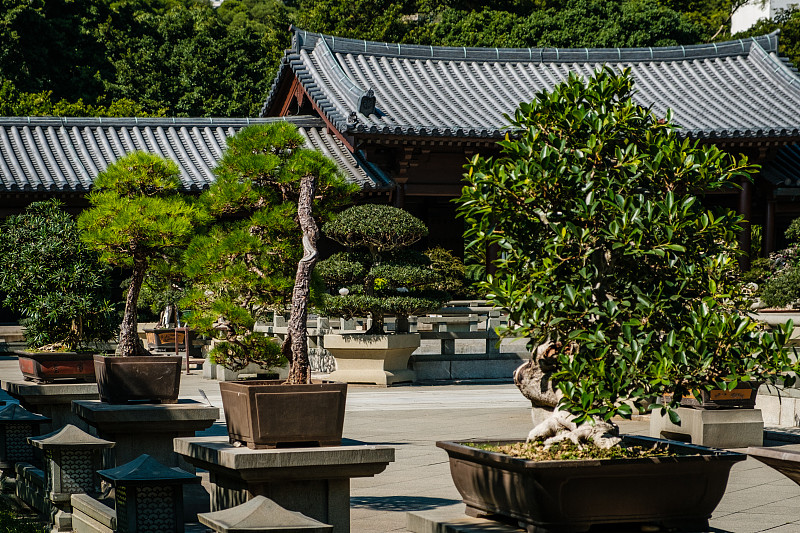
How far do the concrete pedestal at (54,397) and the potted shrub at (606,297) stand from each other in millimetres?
5253

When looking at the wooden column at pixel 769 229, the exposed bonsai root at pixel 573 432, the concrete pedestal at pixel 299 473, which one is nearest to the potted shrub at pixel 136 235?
the concrete pedestal at pixel 299 473

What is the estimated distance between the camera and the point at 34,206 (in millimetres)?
10281

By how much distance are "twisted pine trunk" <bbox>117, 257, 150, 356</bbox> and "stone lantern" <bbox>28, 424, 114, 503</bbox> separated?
39.3 inches

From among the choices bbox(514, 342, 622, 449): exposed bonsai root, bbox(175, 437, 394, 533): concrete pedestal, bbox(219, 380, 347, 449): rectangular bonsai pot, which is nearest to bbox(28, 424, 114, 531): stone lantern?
bbox(175, 437, 394, 533): concrete pedestal

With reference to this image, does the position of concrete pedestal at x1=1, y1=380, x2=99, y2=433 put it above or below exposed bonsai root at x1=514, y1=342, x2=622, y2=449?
below

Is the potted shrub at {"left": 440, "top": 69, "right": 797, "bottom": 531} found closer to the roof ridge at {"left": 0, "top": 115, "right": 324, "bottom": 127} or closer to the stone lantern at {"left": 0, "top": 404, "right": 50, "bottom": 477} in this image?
the stone lantern at {"left": 0, "top": 404, "right": 50, "bottom": 477}

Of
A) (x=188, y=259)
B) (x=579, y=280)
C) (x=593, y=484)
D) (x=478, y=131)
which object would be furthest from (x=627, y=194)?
(x=478, y=131)

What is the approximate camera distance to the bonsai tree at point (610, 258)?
454 cm

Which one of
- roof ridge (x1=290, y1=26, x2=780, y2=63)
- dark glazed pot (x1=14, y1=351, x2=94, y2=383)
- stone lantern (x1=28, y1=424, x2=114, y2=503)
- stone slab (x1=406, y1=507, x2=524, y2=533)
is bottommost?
stone lantern (x1=28, y1=424, x2=114, y2=503)

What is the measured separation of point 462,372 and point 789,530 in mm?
11015

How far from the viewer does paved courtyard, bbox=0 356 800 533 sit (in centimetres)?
662

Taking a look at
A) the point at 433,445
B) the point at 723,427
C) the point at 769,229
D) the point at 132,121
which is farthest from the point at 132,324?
the point at 769,229

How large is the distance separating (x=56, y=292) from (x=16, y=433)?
1.38 m

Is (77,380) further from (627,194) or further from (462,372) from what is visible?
(462,372)
